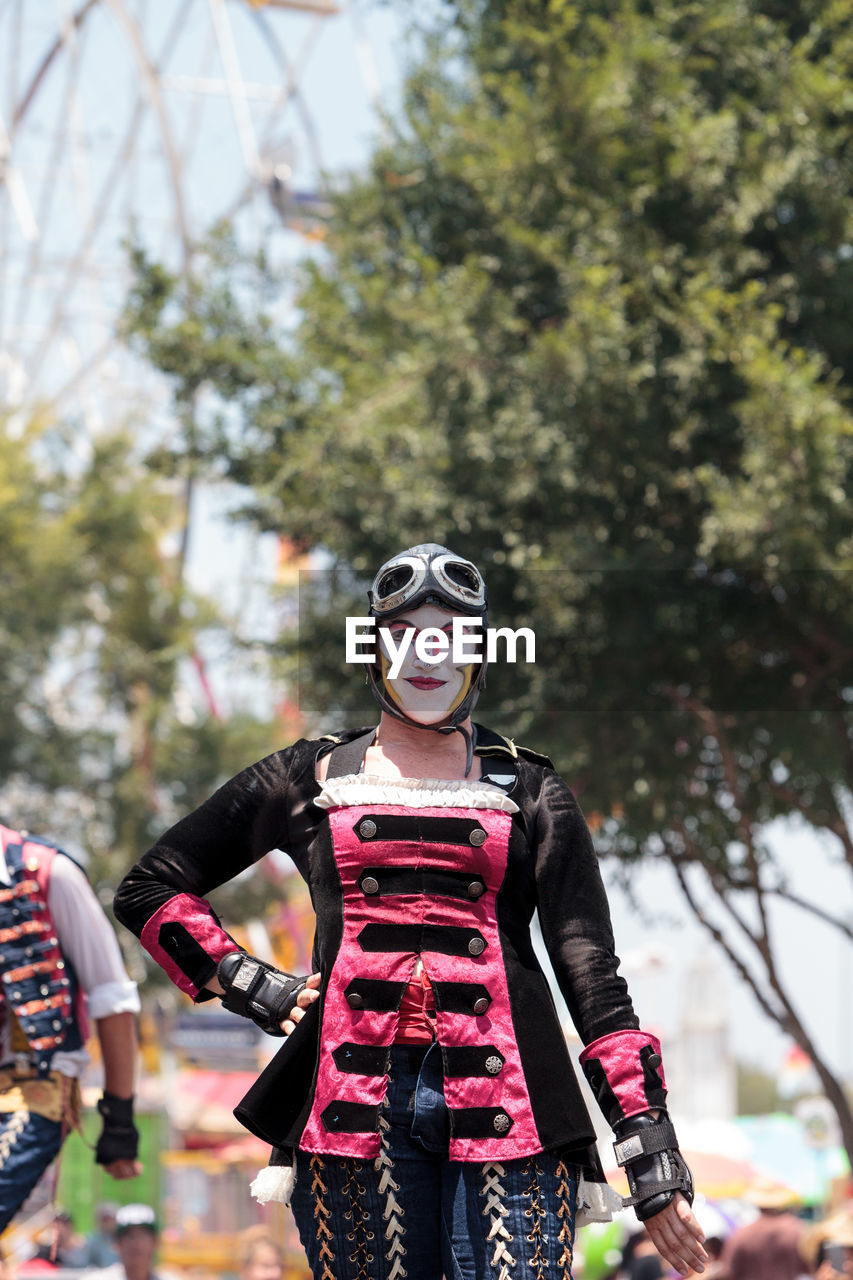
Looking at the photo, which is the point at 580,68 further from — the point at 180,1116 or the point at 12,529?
the point at 180,1116

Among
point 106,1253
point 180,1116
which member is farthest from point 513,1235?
point 180,1116

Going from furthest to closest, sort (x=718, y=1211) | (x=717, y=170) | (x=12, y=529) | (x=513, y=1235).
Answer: (x=12, y=529) → (x=718, y=1211) → (x=717, y=170) → (x=513, y=1235)

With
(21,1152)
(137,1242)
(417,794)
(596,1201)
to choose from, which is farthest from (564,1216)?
(137,1242)

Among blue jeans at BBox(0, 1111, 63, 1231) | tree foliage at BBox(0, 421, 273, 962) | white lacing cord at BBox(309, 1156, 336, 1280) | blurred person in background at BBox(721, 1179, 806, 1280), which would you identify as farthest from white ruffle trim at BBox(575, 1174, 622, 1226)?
tree foliage at BBox(0, 421, 273, 962)

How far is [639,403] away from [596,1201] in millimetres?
6720

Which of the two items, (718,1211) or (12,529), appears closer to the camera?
(718,1211)

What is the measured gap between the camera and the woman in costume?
10.0ft

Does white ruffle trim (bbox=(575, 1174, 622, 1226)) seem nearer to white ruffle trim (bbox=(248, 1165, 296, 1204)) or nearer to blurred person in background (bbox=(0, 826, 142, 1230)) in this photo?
white ruffle trim (bbox=(248, 1165, 296, 1204))

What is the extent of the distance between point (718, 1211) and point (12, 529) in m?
13.0

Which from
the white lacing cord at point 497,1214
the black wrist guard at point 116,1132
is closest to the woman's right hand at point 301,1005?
the white lacing cord at point 497,1214

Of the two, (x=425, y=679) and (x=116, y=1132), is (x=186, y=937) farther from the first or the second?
(x=116, y=1132)

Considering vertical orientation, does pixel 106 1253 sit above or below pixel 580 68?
below

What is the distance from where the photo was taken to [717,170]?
966 centimetres

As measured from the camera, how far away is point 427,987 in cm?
320
